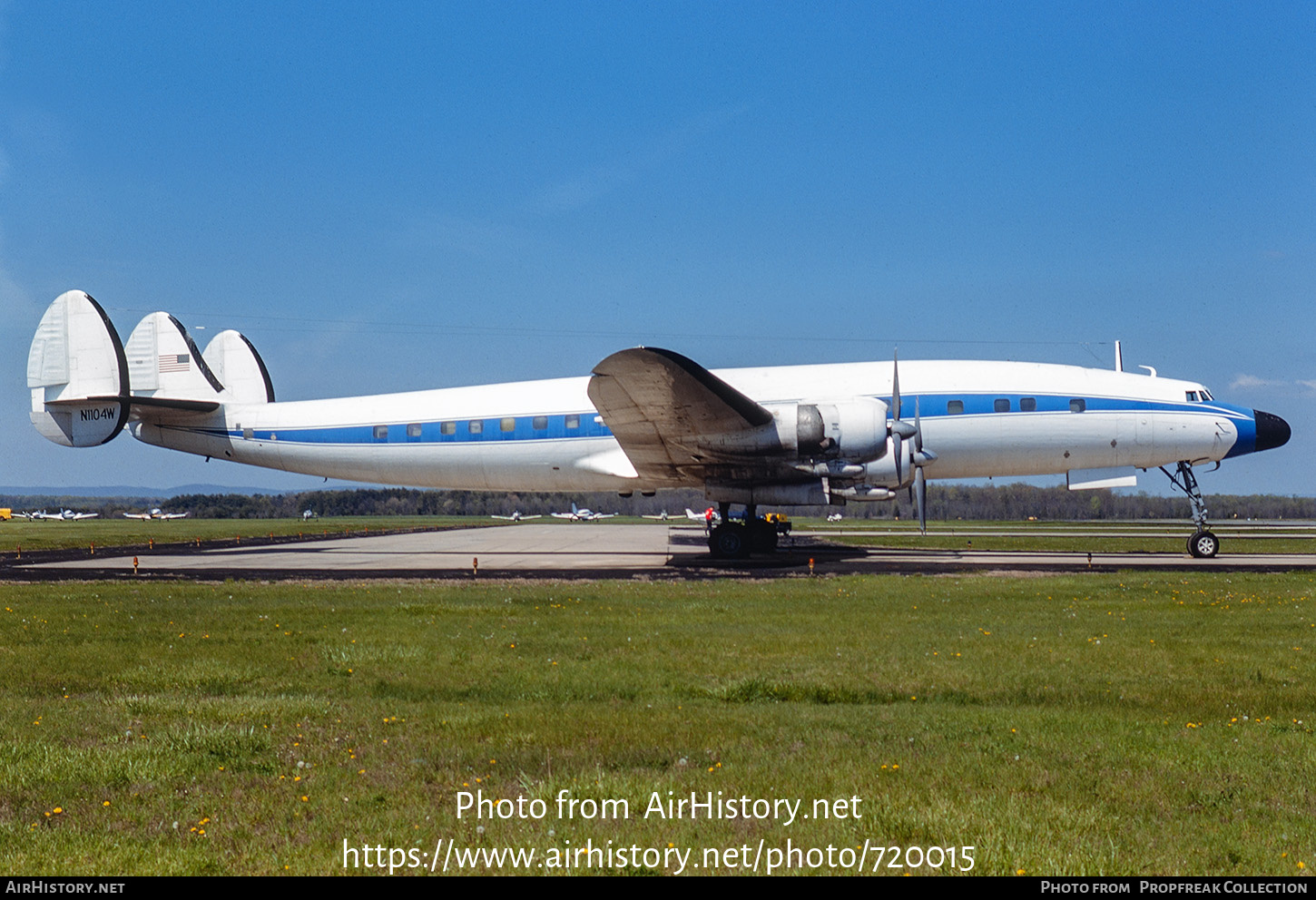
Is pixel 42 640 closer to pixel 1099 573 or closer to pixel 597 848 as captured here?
pixel 597 848

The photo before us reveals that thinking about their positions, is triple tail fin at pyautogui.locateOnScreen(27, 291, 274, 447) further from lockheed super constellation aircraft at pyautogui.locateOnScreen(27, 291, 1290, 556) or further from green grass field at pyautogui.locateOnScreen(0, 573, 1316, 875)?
green grass field at pyautogui.locateOnScreen(0, 573, 1316, 875)

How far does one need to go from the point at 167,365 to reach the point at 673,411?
60.6ft

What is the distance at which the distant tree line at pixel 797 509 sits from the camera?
90.4 meters

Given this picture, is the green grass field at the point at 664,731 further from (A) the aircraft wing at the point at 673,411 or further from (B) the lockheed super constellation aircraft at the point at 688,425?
(B) the lockheed super constellation aircraft at the point at 688,425

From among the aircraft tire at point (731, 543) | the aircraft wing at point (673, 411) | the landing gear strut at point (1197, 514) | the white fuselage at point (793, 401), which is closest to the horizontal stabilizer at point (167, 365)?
the white fuselage at point (793, 401)

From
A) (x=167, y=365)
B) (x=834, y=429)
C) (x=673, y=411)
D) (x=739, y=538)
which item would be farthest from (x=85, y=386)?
(x=834, y=429)

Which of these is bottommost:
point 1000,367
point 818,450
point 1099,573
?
point 1099,573

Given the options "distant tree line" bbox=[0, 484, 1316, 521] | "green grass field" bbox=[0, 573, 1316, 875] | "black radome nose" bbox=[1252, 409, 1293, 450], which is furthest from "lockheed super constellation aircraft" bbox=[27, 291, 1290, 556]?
"distant tree line" bbox=[0, 484, 1316, 521]

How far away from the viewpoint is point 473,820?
17.2 feet

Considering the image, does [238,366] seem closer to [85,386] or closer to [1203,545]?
[85,386]

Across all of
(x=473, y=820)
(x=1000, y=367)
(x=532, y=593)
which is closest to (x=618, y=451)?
(x=532, y=593)

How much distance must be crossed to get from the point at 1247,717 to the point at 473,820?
6.76m

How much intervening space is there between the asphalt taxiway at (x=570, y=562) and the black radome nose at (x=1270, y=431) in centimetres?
326
